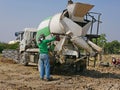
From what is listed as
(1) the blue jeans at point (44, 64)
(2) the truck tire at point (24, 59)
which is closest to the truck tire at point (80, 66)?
(1) the blue jeans at point (44, 64)

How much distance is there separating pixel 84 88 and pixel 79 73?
20.3ft

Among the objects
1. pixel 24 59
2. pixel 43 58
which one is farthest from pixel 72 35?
pixel 24 59

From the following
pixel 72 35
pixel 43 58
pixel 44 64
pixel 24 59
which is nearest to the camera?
pixel 43 58

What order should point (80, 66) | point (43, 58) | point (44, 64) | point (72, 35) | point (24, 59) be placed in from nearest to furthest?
point (43, 58), point (44, 64), point (72, 35), point (80, 66), point (24, 59)

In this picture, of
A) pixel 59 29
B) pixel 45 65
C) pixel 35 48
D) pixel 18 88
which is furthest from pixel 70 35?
pixel 18 88

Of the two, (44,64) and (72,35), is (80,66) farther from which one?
(44,64)

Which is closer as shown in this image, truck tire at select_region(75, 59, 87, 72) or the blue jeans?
the blue jeans

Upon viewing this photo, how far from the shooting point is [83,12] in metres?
15.8

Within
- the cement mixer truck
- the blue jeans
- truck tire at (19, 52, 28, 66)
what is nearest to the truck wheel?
truck tire at (19, 52, 28, 66)

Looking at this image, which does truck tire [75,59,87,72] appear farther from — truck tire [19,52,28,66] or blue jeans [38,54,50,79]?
truck tire [19,52,28,66]

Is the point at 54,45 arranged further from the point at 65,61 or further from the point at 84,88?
the point at 84,88

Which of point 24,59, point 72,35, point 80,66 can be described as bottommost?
point 80,66

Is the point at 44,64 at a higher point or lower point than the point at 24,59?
lower

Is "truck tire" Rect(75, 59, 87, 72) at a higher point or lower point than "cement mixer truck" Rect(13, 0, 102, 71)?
lower
